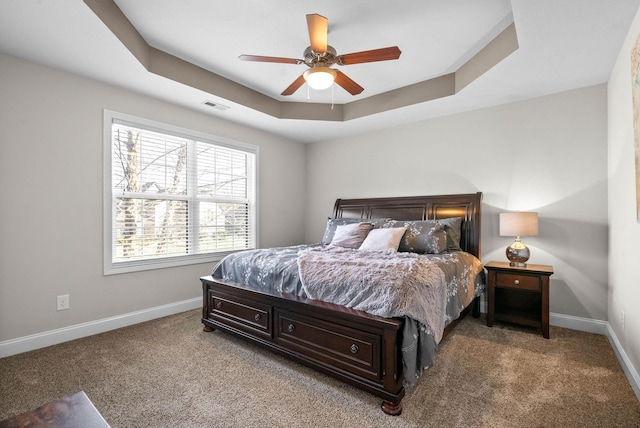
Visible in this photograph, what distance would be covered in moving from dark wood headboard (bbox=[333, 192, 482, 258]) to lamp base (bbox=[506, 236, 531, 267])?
0.41m

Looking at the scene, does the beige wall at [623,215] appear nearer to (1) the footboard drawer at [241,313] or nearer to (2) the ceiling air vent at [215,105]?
(1) the footboard drawer at [241,313]

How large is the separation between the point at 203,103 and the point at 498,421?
3.84 meters

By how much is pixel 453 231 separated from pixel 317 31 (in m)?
2.49

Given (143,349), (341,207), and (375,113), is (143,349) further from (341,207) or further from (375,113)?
(375,113)

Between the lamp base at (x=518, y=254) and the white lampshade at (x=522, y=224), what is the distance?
19cm

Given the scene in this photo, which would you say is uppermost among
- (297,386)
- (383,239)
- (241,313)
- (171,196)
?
(171,196)

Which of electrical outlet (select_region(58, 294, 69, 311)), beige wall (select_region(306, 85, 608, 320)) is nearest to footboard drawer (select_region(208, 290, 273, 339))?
electrical outlet (select_region(58, 294, 69, 311))

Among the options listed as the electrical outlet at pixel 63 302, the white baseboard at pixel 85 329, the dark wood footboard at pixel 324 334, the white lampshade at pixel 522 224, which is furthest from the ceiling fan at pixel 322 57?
the white baseboard at pixel 85 329

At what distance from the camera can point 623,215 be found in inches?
91.2

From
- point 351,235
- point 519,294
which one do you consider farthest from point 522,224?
point 351,235

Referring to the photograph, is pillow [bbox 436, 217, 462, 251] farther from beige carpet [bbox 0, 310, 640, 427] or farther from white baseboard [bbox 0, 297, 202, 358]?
white baseboard [bbox 0, 297, 202, 358]

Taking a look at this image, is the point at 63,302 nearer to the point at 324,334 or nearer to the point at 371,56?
the point at 324,334

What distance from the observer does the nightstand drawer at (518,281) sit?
2867 mm

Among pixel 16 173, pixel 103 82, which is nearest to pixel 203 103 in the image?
pixel 103 82
